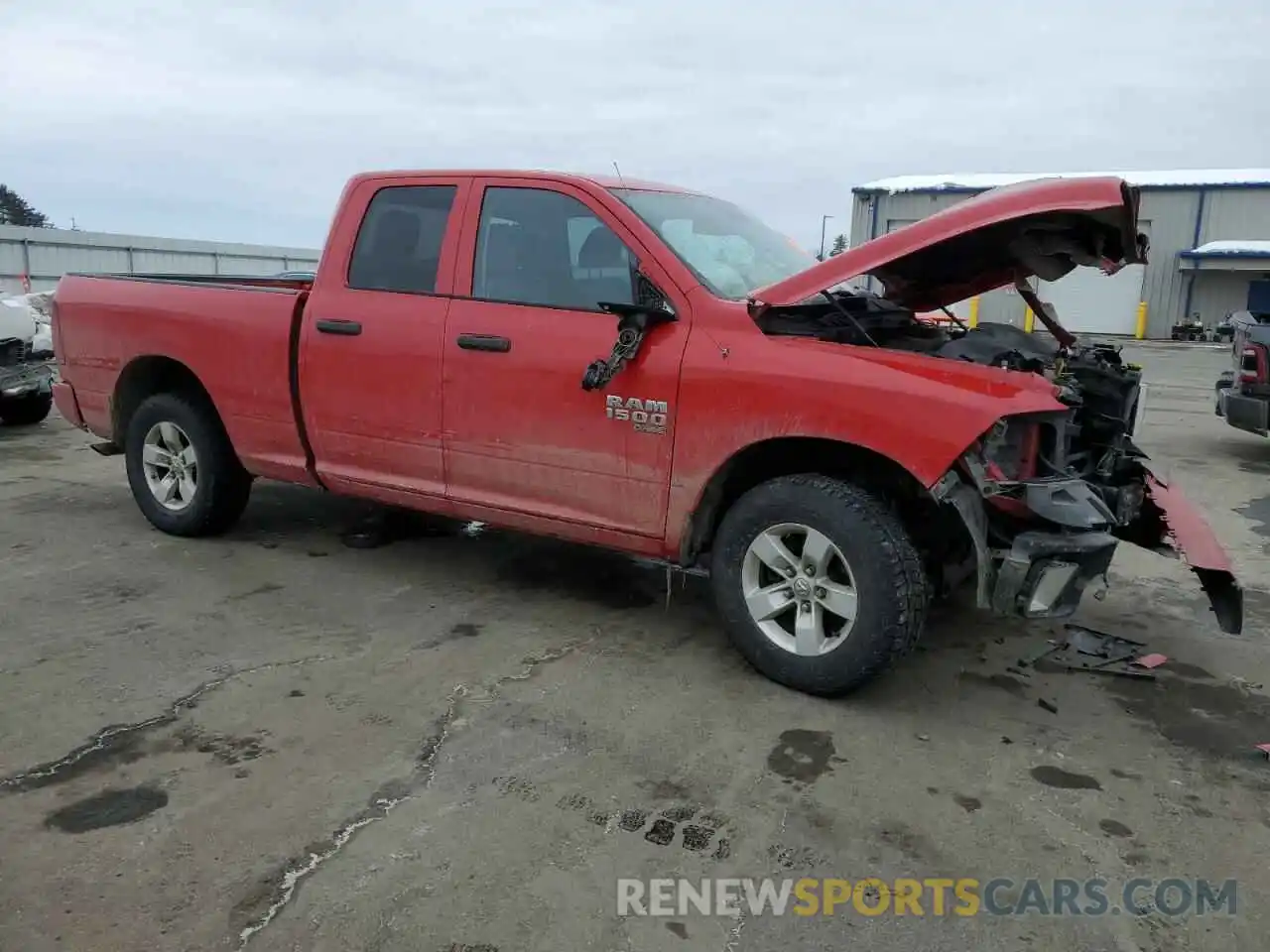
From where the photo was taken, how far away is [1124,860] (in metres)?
2.75

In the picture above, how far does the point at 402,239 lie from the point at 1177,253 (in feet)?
112

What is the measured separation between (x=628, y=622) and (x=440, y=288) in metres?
1.76

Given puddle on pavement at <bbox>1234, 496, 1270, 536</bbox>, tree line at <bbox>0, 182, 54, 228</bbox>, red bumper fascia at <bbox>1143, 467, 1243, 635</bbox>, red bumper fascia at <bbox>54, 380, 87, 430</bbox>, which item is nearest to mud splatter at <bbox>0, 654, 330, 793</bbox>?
red bumper fascia at <bbox>54, 380, 87, 430</bbox>

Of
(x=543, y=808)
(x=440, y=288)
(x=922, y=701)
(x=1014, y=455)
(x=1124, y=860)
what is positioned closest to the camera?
(x=1124, y=860)

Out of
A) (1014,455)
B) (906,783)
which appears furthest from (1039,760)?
(1014,455)

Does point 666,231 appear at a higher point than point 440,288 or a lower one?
higher

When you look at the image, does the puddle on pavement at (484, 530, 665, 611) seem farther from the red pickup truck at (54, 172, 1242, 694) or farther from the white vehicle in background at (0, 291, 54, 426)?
the white vehicle in background at (0, 291, 54, 426)

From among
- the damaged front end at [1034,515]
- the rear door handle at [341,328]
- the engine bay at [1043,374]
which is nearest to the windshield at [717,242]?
the engine bay at [1043,374]

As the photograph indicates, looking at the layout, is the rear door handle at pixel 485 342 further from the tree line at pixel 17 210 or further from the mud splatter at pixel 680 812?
the tree line at pixel 17 210

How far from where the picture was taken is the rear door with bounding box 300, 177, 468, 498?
451 cm

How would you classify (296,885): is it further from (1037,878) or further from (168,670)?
(1037,878)

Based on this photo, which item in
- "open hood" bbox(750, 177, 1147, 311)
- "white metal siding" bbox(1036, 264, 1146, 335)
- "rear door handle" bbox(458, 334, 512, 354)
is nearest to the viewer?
"open hood" bbox(750, 177, 1147, 311)

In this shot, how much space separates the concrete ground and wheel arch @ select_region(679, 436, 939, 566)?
1.91 feet

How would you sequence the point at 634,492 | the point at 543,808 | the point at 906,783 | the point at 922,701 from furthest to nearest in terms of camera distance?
the point at 634,492, the point at 922,701, the point at 906,783, the point at 543,808
